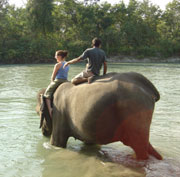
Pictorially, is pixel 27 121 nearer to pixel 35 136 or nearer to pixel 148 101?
pixel 35 136

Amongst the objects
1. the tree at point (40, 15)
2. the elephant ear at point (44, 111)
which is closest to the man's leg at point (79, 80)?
the elephant ear at point (44, 111)

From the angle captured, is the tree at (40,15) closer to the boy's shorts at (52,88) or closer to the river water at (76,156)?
the river water at (76,156)

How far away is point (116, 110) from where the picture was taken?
412 cm

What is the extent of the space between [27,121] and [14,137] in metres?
1.43

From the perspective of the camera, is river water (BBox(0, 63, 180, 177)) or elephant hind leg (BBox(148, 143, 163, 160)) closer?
river water (BBox(0, 63, 180, 177))

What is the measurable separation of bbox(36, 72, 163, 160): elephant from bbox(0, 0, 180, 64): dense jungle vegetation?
40933mm

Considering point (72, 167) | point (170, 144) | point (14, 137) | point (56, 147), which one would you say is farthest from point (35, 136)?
Result: point (170, 144)

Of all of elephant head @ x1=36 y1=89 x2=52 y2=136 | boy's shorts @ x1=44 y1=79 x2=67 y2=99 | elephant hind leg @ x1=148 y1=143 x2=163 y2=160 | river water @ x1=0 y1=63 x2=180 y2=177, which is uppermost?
boy's shorts @ x1=44 y1=79 x2=67 y2=99

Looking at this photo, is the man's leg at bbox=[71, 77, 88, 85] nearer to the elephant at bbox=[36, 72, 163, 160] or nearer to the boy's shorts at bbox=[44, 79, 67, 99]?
the elephant at bbox=[36, 72, 163, 160]

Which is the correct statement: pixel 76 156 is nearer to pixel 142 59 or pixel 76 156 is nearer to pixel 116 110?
pixel 116 110

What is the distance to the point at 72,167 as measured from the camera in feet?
15.4

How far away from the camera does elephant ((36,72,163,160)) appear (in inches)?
160

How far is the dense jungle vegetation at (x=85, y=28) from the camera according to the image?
156 feet

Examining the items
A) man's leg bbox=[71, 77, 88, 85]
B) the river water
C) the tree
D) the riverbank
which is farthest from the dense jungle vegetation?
man's leg bbox=[71, 77, 88, 85]
